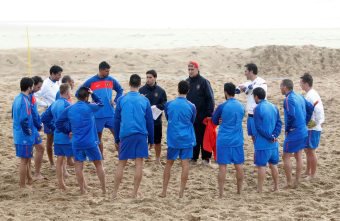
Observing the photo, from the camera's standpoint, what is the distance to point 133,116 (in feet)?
26.4

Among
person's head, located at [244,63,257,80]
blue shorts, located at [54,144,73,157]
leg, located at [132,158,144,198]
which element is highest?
person's head, located at [244,63,257,80]

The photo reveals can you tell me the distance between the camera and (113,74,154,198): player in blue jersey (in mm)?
8062

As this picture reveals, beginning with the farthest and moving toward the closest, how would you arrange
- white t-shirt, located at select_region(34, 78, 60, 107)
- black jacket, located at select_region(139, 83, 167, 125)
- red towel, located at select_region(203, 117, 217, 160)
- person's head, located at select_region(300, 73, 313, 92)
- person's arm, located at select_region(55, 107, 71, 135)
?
1. black jacket, located at select_region(139, 83, 167, 125)
2. white t-shirt, located at select_region(34, 78, 60, 107)
3. red towel, located at select_region(203, 117, 217, 160)
4. person's head, located at select_region(300, 73, 313, 92)
5. person's arm, located at select_region(55, 107, 71, 135)

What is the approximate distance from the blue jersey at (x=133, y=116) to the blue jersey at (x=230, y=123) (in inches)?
40.0

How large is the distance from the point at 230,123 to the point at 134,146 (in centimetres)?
138

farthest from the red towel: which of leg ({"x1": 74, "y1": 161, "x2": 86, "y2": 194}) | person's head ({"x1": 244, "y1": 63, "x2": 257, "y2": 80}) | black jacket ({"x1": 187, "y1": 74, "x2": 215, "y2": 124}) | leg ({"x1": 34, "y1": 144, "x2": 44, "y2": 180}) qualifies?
leg ({"x1": 34, "y1": 144, "x2": 44, "y2": 180})

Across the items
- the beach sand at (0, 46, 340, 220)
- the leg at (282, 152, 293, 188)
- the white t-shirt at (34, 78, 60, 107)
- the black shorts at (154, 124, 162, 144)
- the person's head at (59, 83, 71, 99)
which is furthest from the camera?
the black shorts at (154, 124, 162, 144)

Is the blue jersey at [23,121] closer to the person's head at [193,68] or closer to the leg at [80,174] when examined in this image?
the leg at [80,174]

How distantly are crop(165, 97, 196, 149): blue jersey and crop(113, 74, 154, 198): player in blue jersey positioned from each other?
0.97 feet

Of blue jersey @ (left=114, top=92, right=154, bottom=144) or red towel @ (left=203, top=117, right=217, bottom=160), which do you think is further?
red towel @ (left=203, top=117, right=217, bottom=160)

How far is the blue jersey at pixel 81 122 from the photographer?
26.8 feet

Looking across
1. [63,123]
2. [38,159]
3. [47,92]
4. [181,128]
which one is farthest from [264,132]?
[47,92]

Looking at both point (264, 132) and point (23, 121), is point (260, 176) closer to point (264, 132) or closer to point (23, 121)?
point (264, 132)

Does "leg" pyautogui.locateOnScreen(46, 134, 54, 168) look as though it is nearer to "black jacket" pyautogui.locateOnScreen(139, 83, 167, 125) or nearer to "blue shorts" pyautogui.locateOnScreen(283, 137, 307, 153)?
"black jacket" pyautogui.locateOnScreen(139, 83, 167, 125)
